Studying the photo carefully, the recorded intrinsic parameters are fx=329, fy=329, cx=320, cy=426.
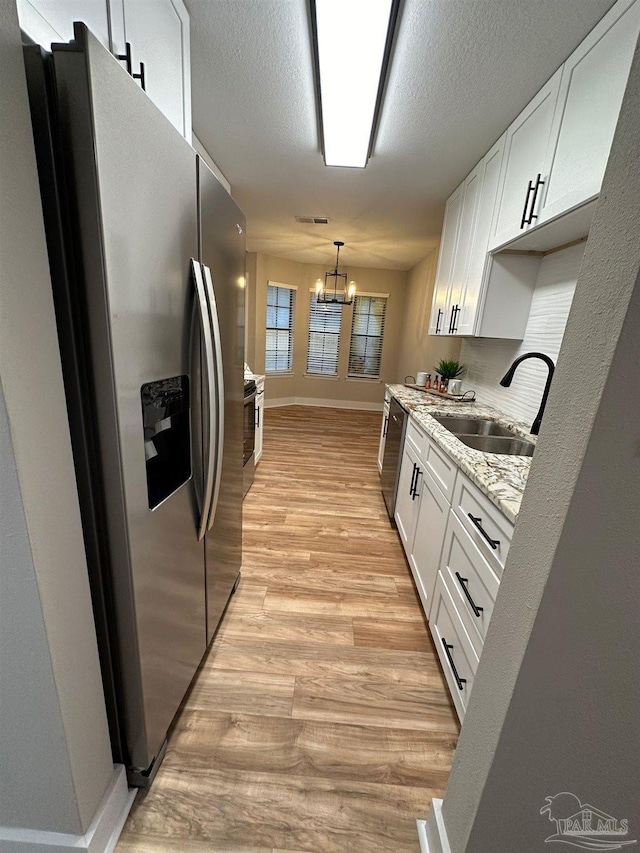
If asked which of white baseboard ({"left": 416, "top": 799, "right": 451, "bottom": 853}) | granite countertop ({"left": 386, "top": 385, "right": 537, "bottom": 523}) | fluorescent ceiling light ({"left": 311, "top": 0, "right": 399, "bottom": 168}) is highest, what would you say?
fluorescent ceiling light ({"left": 311, "top": 0, "right": 399, "bottom": 168})

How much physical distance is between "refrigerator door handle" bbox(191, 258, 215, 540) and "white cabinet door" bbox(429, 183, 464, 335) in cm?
251

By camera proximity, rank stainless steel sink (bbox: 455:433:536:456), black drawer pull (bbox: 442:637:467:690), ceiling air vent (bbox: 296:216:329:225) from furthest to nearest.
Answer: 1. ceiling air vent (bbox: 296:216:329:225)
2. stainless steel sink (bbox: 455:433:536:456)
3. black drawer pull (bbox: 442:637:467:690)

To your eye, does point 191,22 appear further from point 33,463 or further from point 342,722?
point 342,722

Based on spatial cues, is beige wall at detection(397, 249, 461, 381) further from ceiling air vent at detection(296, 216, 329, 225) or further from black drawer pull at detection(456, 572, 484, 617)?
black drawer pull at detection(456, 572, 484, 617)

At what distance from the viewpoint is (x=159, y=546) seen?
0.94 meters

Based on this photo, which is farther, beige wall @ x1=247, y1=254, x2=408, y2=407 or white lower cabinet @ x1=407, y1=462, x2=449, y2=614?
beige wall @ x1=247, y1=254, x2=408, y2=407

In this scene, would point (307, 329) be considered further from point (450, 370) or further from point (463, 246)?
point (463, 246)

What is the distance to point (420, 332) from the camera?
16.8 ft

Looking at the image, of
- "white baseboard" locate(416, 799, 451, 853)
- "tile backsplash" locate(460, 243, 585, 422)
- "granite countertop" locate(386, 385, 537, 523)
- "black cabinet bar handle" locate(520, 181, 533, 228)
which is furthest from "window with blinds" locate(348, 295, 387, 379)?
"white baseboard" locate(416, 799, 451, 853)

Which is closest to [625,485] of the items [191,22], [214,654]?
[214,654]

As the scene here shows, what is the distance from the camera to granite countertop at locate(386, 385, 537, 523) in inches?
41.4

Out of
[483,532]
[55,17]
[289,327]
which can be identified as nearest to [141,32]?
[55,17]

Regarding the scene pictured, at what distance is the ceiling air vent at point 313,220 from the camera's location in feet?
12.2

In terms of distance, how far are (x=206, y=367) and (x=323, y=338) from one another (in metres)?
5.79
